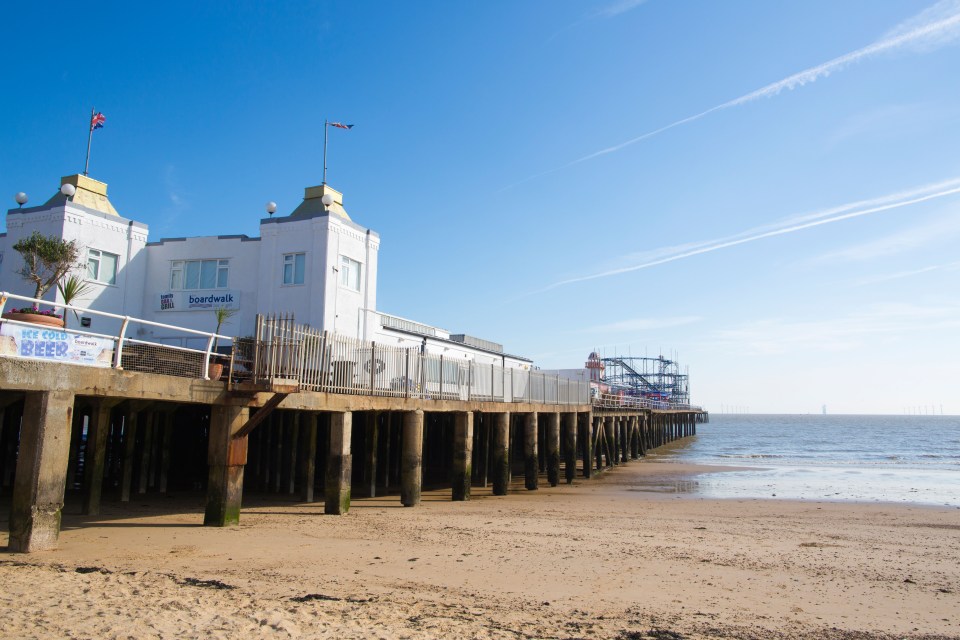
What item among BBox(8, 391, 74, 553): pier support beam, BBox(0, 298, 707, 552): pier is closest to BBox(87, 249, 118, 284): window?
BBox(0, 298, 707, 552): pier

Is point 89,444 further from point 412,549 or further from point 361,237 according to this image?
point 361,237

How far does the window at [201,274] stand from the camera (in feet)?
78.0

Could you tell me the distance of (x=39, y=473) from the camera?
9.09m

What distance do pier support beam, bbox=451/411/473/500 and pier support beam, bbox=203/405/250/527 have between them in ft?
24.4

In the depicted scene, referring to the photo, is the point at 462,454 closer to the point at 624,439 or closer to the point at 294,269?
the point at 294,269

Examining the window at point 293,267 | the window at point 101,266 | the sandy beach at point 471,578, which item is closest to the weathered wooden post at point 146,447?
the sandy beach at point 471,578

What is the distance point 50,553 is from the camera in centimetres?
926

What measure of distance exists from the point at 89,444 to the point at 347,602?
9.62 m

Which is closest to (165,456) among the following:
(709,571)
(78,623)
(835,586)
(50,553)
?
(50,553)

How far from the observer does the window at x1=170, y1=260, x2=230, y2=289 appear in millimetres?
23781

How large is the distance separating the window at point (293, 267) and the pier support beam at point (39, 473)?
44.9ft

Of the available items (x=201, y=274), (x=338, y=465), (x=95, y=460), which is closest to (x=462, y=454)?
(x=338, y=465)

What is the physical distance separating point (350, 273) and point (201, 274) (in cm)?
524

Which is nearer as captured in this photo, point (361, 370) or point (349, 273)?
point (361, 370)
